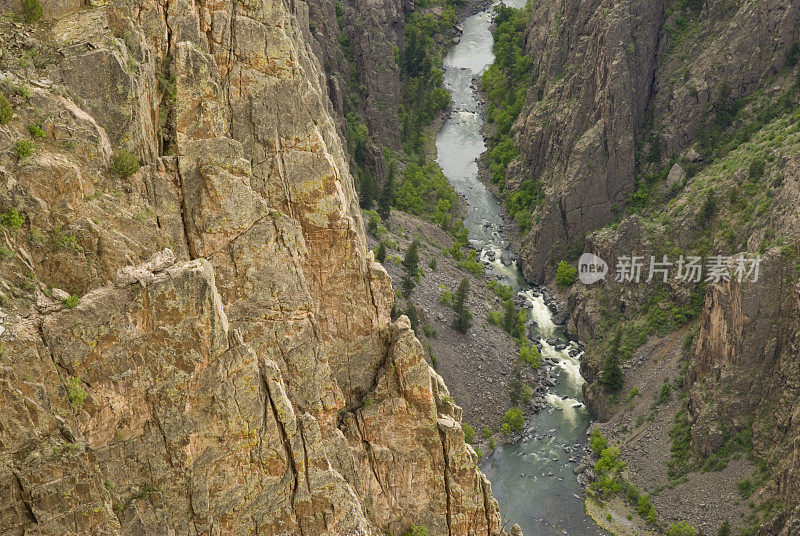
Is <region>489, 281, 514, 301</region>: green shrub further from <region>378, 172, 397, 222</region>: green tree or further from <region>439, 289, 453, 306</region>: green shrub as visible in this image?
<region>378, 172, 397, 222</region>: green tree

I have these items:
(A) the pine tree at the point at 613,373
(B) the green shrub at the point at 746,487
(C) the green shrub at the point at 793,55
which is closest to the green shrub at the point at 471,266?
(A) the pine tree at the point at 613,373

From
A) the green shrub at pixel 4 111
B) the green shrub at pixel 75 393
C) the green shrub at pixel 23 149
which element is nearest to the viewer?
the green shrub at pixel 4 111

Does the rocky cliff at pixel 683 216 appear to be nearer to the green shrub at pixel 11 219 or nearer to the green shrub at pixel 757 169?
the green shrub at pixel 757 169

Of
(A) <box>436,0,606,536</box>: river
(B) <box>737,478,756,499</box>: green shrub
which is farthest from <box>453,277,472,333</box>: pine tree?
(B) <box>737,478,756,499</box>: green shrub

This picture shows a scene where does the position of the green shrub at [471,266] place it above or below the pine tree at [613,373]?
above

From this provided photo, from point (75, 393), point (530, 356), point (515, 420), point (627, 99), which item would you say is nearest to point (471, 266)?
point (530, 356)

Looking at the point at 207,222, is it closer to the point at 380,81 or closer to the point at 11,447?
the point at 11,447

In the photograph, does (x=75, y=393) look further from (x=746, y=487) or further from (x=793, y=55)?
(x=793, y=55)
